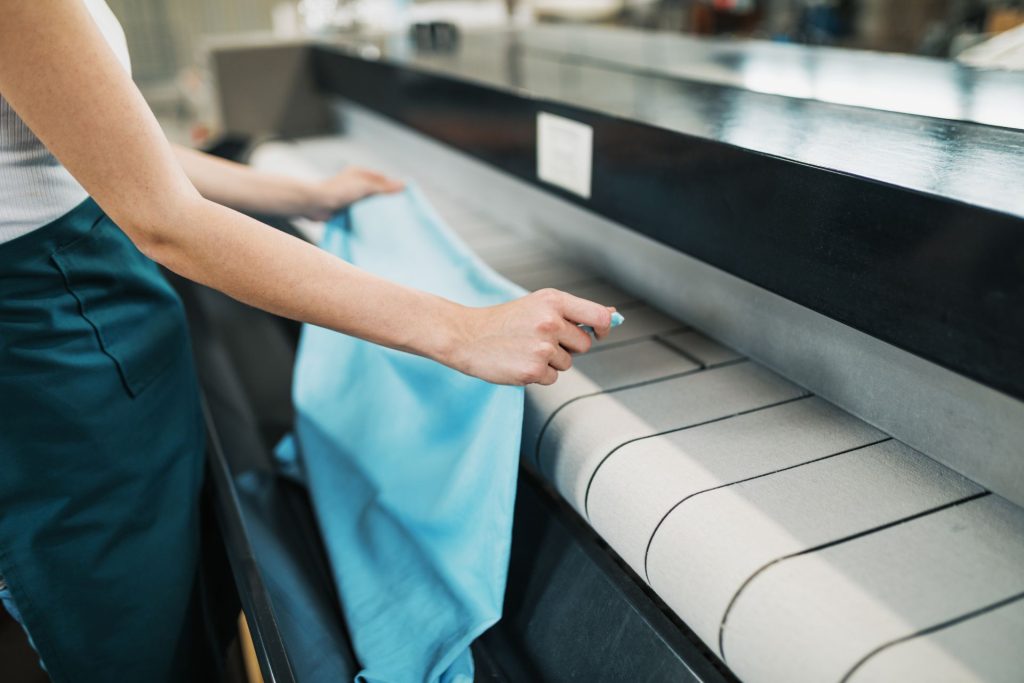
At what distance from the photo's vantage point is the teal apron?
860mm

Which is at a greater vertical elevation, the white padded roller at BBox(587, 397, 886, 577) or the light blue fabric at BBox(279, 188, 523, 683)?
the white padded roller at BBox(587, 397, 886, 577)

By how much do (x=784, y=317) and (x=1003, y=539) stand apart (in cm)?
34

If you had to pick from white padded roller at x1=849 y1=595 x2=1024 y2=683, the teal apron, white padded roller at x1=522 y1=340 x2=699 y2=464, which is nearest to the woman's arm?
the teal apron

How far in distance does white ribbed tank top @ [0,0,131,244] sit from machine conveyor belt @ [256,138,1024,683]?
1.84 ft

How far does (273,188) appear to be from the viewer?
124cm

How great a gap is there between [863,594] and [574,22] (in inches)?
132

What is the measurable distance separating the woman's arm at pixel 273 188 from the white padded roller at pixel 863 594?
91cm

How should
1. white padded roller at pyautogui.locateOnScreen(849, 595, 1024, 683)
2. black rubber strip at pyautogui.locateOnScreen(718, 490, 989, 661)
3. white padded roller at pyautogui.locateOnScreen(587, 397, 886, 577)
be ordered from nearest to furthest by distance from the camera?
white padded roller at pyautogui.locateOnScreen(849, 595, 1024, 683)
black rubber strip at pyautogui.locateOnScreen(718, 490, 989, 661)
white padded roller at pyautogui.locateOnScreen(587, 397, 886, 577)

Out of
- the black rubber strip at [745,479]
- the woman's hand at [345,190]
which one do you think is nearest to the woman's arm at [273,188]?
the woman's hand at [345,190]

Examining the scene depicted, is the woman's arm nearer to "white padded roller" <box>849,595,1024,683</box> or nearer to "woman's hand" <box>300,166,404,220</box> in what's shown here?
"woman's hand" <box>300,166,404,220</box>

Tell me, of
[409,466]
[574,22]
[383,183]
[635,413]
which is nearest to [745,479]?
[635,413]

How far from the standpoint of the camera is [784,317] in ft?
3.07

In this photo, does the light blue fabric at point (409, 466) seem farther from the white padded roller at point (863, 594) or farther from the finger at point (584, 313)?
the white padded roller at point (863, 594)

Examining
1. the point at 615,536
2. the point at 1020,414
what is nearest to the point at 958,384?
the point at 1020,414
